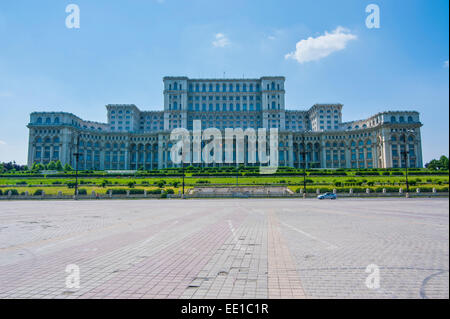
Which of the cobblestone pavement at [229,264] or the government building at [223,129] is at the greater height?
the government building at [223,129]

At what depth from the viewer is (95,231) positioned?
9.91 meters

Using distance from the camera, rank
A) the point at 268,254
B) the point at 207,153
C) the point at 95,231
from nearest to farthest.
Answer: the point at 268,254 < the point at 95,231 < the point at 207,153

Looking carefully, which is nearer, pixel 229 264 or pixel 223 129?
pixel 229 264

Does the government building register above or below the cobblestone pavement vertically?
above

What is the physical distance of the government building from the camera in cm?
9406

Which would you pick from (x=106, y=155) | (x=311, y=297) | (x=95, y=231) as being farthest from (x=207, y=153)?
(x=311, y=297)

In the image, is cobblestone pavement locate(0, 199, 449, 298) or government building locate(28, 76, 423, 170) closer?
cobblestone pavement locate(0, 199, 449, 298)

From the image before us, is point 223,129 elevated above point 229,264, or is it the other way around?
point 223,129

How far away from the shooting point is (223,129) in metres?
109

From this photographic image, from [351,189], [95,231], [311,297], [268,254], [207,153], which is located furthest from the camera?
[207,153]

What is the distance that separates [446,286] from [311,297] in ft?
7.16

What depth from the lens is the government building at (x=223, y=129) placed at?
94.1 meters

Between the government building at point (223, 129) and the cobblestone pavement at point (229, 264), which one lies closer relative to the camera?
the cobblestone pavement at point (229, 264)
